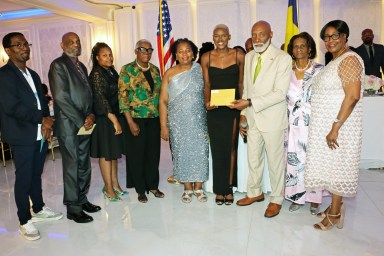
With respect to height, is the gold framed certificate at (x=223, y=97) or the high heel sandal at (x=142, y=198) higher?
the gold framed certificate at (x=223, y=97)

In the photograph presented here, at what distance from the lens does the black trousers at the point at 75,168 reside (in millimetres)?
2998

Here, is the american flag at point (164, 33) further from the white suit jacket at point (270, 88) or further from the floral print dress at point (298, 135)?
the floral print dress at point (298, 135)

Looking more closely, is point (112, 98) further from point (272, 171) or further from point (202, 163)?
point (272, 171)

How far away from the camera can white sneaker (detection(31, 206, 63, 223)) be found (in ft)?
10.4

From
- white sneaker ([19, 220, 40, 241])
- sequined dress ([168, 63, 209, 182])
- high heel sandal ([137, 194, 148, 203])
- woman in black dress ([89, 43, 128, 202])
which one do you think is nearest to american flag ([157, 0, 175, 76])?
woman in black dress ([89, 43, 128, 202])

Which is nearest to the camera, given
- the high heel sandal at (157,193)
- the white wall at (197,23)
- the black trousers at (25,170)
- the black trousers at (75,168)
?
the black trousers at (25,170)

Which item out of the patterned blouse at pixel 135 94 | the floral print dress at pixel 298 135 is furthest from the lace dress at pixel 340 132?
the patterned blouse at pixel 135 94

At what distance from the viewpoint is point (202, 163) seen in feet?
11.4

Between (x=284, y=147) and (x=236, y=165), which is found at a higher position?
(x=284, y=147)

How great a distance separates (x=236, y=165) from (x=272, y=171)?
1.37 feet

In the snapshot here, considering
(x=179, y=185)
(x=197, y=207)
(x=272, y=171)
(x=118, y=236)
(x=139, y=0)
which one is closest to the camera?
(x=118, y=236)

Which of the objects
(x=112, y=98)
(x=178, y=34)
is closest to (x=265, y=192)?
(x=112, y=98)

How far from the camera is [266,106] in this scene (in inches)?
→ 115

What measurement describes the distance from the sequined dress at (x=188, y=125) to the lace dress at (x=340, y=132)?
3.69 feet
